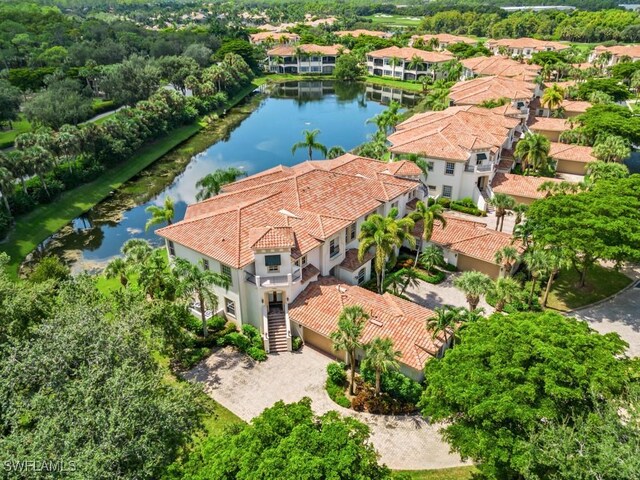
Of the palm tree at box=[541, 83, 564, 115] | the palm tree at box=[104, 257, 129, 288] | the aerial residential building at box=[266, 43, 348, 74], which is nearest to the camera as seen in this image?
the palm tree at box=[104, 257, 129, 288]

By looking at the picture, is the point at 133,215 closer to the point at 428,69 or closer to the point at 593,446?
the point at 593,446

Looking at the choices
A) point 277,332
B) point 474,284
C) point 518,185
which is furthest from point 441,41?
point 277,332

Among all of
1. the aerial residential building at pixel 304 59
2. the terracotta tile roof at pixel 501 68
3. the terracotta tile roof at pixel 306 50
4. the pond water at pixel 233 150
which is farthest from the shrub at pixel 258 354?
the terracotta tile roof at pixel 306 50

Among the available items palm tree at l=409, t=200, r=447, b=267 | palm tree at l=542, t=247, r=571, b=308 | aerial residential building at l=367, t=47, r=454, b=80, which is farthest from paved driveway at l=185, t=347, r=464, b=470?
aerial residential building at l=367, t=47, r=454, b=80

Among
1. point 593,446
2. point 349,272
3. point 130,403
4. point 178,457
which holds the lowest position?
point 349,272

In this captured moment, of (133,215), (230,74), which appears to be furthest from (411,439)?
(230,74)

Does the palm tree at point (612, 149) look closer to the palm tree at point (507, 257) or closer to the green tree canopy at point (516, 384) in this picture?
the palm tree at point (507, 257)

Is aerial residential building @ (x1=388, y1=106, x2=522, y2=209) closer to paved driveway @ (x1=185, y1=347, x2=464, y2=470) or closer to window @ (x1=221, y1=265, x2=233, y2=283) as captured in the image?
window @ (x1=221, y1=265, x2=233, y2=283)
